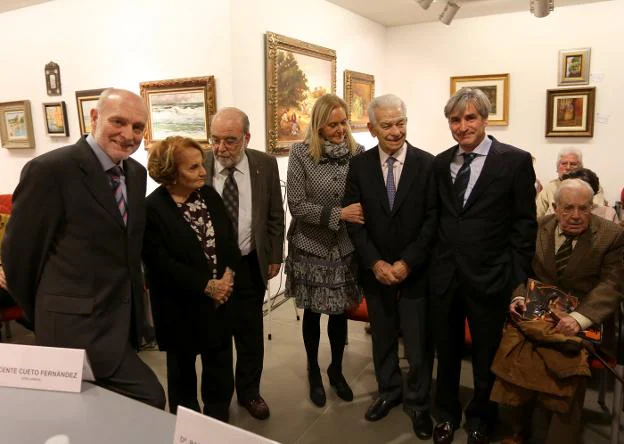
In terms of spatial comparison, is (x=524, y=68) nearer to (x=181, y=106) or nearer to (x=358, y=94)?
(x=358, y=94)

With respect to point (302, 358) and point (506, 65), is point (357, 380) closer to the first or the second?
point (302, 358)

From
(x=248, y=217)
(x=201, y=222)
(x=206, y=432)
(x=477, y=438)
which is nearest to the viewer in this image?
(x=206, y=432)

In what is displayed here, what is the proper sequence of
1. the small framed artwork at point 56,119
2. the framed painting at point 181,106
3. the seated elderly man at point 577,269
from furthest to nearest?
the small framed artwork at point 56,119
the framed painting at point 181,106
the seated elderly man at point 577,269

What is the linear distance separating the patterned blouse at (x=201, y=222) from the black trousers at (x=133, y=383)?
504mm

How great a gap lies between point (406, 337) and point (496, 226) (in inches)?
27.3

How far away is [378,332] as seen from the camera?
2.36 metres

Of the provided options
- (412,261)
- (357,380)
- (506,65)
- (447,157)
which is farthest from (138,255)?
(506,65)

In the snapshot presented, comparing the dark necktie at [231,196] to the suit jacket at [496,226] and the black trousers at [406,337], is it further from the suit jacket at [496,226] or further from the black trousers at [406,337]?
the suit jacket at [496,226]

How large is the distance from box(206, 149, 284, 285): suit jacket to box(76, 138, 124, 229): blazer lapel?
27.7 inches

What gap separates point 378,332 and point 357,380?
2.24ft

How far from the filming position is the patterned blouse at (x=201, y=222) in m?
1.94

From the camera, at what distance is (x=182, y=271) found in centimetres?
186

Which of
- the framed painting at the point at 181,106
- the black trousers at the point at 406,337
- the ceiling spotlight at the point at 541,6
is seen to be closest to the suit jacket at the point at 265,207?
the black trousers at the point at 406,337

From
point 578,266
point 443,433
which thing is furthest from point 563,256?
point 443,433
